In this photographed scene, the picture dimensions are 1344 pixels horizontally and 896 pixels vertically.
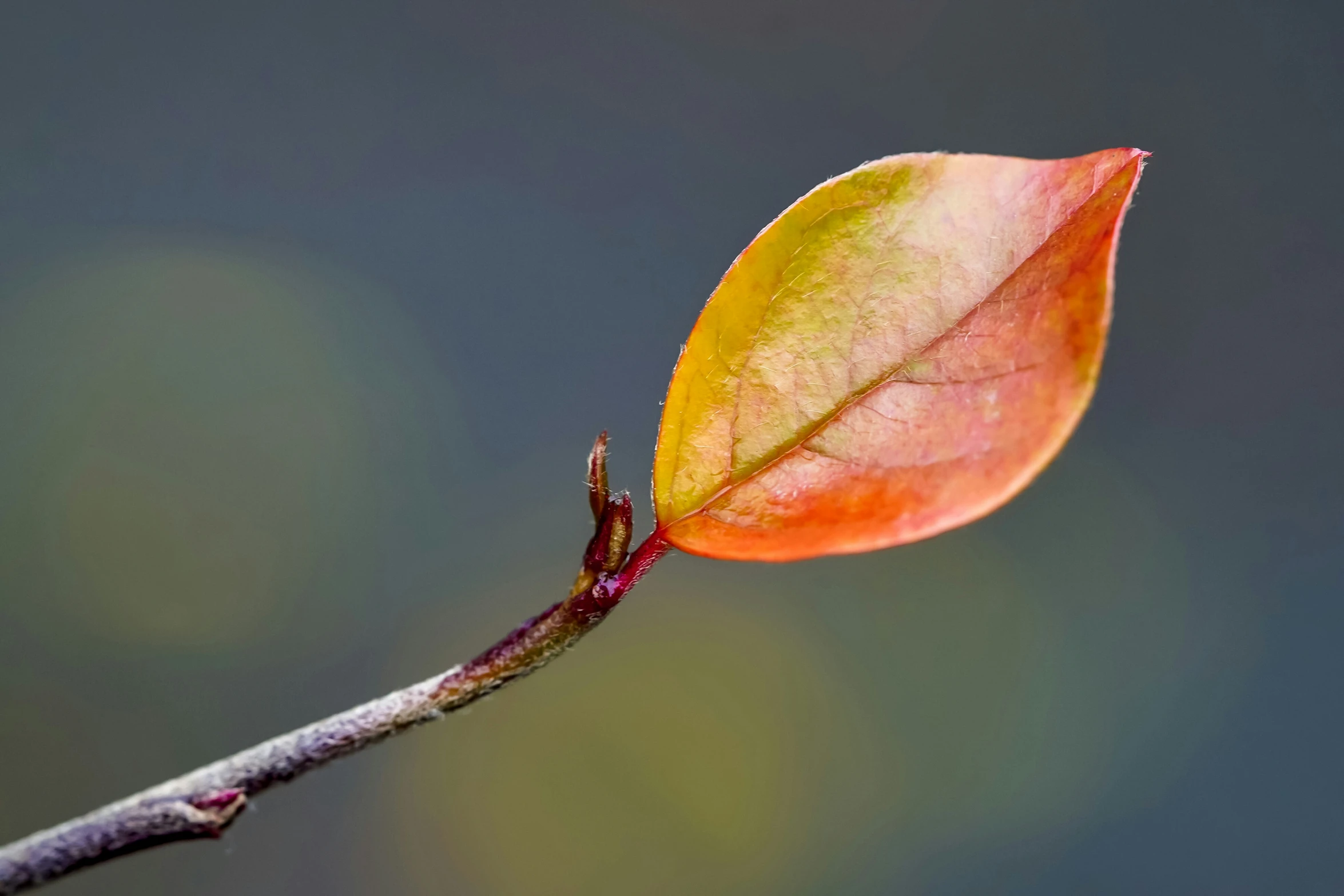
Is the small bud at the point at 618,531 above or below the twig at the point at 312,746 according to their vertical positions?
above

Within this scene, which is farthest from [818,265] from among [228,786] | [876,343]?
[228,786]

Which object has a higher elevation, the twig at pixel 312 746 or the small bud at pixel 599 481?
the small bud at pixel 599 481

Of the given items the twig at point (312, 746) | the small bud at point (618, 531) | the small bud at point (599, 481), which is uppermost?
the small bud at point (599, 481)

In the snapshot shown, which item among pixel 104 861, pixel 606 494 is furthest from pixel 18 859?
pixel 606 494

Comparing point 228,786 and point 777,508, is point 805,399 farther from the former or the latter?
point 228,786

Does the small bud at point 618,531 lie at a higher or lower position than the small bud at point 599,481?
lower
